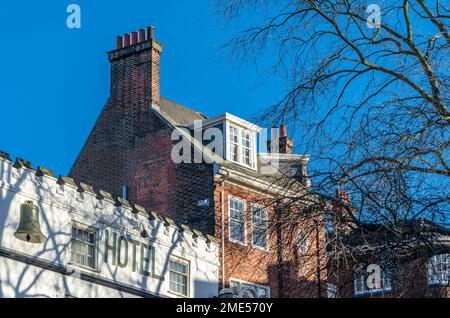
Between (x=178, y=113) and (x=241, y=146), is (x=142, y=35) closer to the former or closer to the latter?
(x=178, y=113)

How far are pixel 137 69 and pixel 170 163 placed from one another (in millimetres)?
4037

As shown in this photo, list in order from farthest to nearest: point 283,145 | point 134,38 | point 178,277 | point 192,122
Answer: point 283,145, point 192,122, point 134,38, point 178,277

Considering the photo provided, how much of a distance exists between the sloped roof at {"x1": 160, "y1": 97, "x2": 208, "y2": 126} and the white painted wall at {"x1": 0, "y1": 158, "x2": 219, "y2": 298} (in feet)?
20.6

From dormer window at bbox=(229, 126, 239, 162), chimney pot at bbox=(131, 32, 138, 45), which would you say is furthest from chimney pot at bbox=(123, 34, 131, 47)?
dormer window at bbox=(229, 126, 239, 162)

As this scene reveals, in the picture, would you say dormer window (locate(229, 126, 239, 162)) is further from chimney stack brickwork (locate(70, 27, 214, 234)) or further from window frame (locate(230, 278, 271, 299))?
window frame (locate(230, 278, 271, 299))

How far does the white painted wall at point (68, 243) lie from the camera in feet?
80.0

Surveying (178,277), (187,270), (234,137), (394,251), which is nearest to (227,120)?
(234,137)

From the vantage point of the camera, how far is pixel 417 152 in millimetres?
14336

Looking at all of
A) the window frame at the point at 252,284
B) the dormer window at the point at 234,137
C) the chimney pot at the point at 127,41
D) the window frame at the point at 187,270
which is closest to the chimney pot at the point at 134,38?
the chimney pot at the point at 127,41

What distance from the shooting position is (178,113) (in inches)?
1469

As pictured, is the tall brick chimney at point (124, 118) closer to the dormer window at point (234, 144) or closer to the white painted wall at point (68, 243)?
the dormer window at point (234, 144)

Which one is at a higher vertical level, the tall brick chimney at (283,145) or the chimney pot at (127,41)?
the chimney pot at (127,41)

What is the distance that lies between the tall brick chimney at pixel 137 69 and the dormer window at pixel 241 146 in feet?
9.69

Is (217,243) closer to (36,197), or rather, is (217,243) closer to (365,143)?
(36,197)
